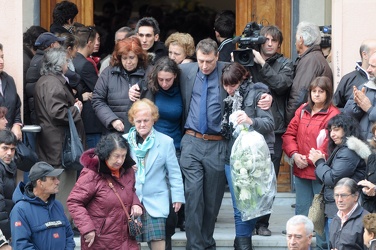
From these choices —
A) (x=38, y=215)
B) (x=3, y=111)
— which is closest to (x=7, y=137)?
(x=3, y=111)

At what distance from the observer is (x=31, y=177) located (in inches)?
425

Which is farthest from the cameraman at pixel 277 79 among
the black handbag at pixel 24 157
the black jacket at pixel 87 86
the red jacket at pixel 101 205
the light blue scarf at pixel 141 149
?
the black handbag at pixel 24 157

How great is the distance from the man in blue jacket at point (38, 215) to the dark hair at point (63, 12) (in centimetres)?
358

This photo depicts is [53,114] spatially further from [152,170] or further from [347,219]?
[347,219]

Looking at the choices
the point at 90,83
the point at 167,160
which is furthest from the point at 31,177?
the point at 90,83

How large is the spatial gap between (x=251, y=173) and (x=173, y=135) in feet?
3.40

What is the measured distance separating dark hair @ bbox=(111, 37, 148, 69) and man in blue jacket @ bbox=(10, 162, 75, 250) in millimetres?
2113

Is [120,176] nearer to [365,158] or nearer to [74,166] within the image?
[74,166]

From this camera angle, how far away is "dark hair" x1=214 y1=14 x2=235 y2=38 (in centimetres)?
1412

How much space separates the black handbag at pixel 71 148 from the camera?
40.6ft

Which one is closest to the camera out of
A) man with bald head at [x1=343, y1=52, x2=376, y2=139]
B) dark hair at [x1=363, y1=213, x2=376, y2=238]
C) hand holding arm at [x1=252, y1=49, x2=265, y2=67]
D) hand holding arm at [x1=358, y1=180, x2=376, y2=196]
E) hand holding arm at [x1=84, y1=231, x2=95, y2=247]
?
dark hair at [x1=363, y1=213, x2=376, y2=238]

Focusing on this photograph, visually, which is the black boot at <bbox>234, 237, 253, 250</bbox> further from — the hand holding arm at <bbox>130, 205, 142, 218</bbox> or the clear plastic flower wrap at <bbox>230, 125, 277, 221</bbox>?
the hand holding arm at <bbox>130, 205, 142, 218</bbox>

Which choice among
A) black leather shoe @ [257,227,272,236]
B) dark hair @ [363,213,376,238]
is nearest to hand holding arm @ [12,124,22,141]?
black leather shoe @ [257,227,272,236]

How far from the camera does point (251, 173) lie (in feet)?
38.8
